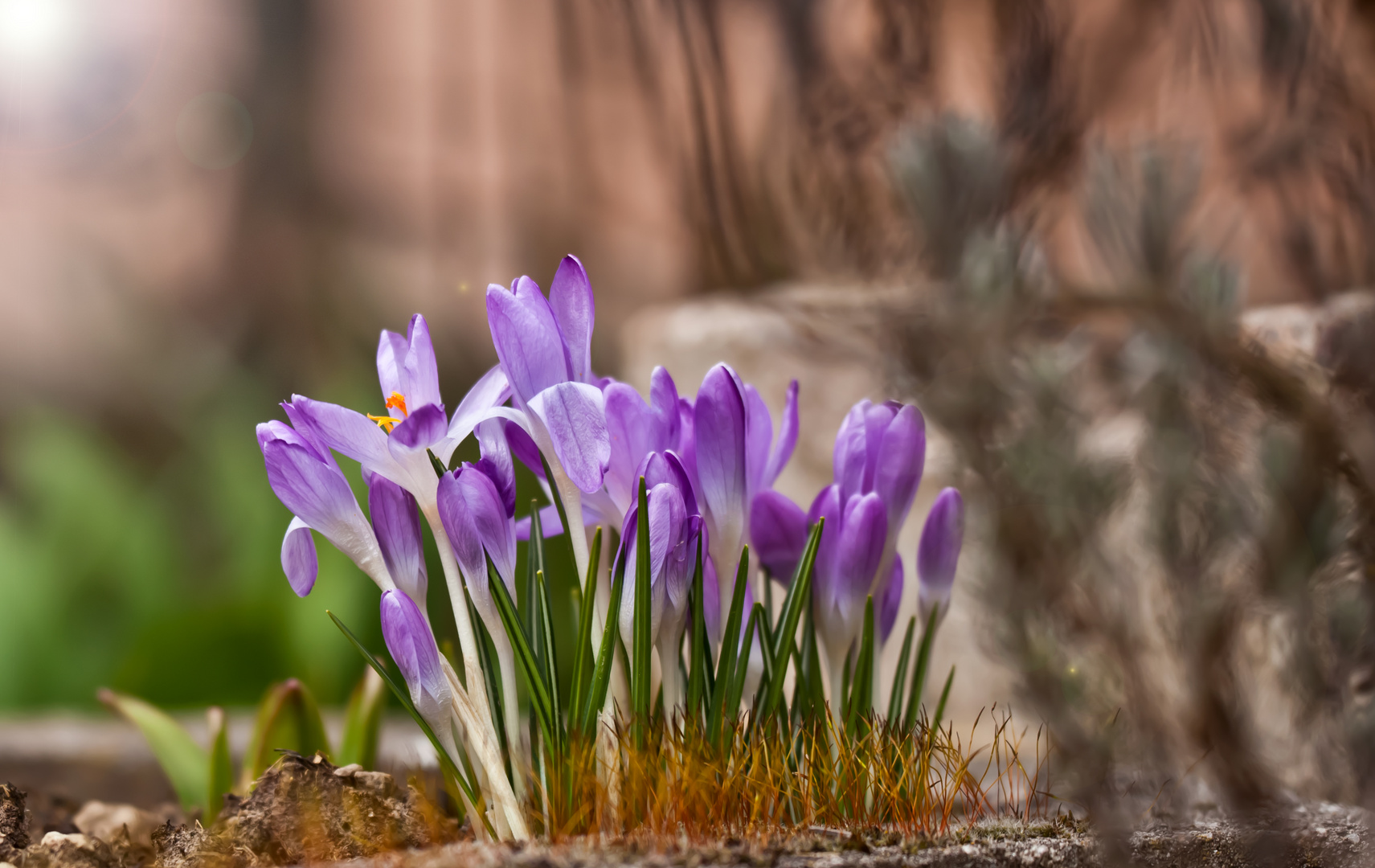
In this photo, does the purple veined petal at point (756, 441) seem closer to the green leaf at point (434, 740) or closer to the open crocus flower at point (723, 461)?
the open crocus flower at point (723, 461)

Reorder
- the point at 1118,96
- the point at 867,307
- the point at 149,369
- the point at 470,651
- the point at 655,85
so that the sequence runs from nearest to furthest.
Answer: the point at 470,651 → the point at 867,307 → the point at 1118,96 → the point at 655,85 → the point at 149,369

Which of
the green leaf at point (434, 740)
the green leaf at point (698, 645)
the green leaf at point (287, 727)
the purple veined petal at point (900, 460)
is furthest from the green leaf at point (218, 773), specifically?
the purple veined petal at point (900, 460)

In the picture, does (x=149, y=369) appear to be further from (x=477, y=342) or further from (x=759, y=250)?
(x=759, y=250)

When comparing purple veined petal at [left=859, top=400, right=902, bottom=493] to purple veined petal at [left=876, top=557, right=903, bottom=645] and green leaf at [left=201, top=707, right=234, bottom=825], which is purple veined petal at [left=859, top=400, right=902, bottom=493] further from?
green leaf at [left=201, top=707, right=234, bottom=825]

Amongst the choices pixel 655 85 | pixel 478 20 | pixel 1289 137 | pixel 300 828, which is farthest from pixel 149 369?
pixel 1289 137

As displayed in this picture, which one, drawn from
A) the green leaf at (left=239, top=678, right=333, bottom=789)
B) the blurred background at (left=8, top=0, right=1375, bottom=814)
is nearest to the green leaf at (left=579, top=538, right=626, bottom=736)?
the green leaf at (left=239, top=678, right=333, bottom=789)

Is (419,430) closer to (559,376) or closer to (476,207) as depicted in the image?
(559,376)
